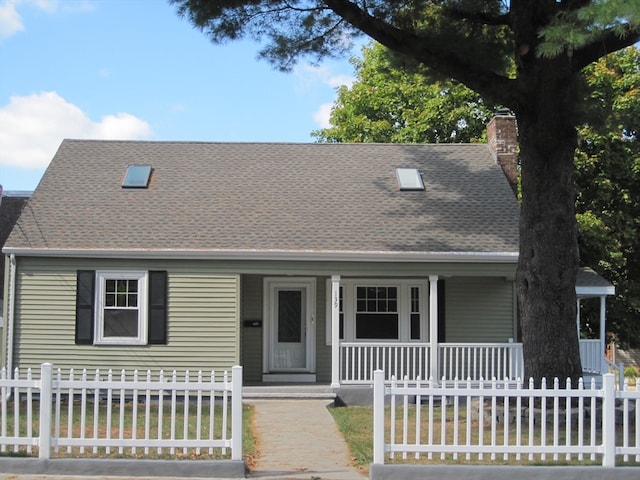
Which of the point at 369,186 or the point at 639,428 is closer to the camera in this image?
the point at 639,428

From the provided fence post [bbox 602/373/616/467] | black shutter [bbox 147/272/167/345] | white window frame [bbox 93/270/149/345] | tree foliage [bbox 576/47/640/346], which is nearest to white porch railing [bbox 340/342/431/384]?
black shutter [bbox 147/272/167/345]

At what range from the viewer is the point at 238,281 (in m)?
15.3

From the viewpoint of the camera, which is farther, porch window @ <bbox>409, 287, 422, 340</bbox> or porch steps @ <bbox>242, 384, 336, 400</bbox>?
porch window @ <bbox>409, 287, 422, 340</bbox>

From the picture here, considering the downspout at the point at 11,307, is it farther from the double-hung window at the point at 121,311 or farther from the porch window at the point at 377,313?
the porch window at the point at 377,313

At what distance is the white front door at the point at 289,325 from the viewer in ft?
54.3

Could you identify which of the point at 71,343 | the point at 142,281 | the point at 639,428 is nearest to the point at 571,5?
the point at 639,428

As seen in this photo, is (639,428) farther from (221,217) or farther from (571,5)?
(221,217)

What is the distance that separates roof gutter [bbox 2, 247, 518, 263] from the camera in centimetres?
1498

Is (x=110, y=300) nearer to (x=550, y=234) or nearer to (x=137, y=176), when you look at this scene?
(x=137, y=176)

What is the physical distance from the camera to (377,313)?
16594 mm

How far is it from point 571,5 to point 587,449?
6.13 meters

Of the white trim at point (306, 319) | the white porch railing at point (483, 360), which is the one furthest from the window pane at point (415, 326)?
the white trim at point (306, 319)

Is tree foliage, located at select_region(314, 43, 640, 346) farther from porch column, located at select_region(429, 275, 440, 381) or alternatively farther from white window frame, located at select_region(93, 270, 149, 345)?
white window frame, located at select_region(93, 270, 149, 345)

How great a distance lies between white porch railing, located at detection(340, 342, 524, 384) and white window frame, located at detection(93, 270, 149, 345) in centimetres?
390
